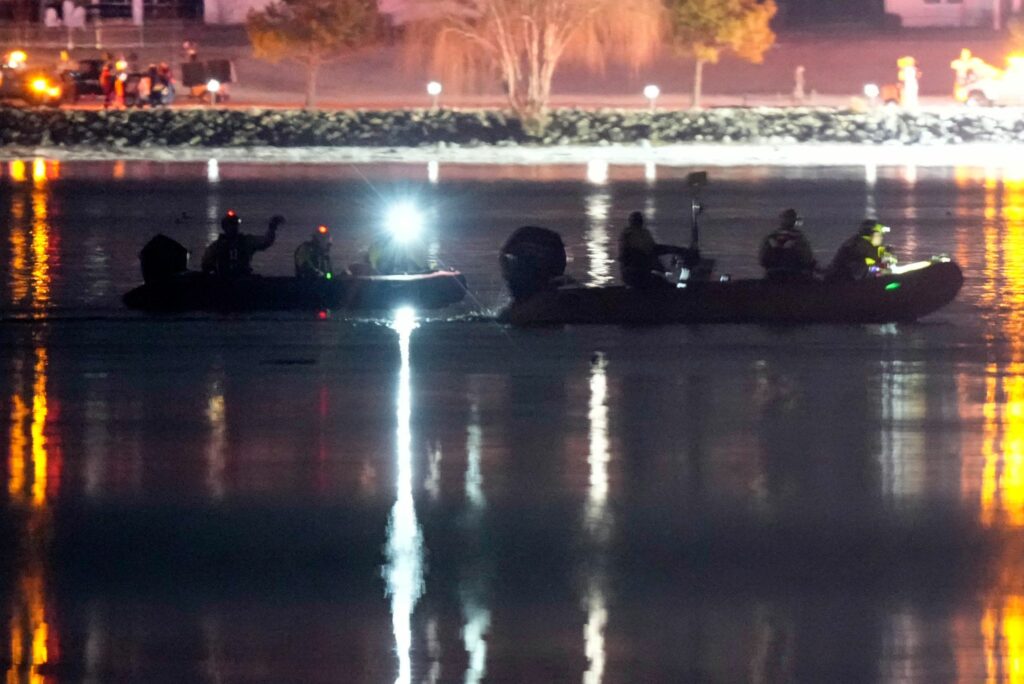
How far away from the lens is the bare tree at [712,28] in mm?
51594

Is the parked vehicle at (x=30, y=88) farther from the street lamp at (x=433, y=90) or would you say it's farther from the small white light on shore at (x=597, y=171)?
the small white light on shore at (x=597, y=171)

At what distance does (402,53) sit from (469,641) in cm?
5033

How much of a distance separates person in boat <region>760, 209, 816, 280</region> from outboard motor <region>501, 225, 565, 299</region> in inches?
78.7

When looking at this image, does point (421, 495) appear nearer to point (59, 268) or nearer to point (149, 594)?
point (149, 594)

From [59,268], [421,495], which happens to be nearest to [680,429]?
[421,495]

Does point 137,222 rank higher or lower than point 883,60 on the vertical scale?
lower

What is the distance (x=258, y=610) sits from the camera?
884 cm

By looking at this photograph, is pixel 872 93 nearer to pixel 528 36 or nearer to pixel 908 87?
pixel 908 87

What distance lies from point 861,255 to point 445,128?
28.0 m

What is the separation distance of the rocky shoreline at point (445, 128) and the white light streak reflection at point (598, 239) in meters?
11.9

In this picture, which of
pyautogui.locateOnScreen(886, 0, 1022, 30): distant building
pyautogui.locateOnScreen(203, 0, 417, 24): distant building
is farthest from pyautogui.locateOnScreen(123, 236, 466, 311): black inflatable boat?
pyautogui.locateOnScreen(886, 0, 1022, 30): distant building

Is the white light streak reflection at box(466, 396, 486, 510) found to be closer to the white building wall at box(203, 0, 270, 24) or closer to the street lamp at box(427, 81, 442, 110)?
the street lamp at box(427, 81, 442, 110)

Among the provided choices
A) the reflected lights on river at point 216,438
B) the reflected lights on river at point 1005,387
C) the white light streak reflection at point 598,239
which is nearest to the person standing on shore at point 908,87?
the white light streak reflection at point 598,239

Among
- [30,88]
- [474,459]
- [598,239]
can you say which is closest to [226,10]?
[30,88]
